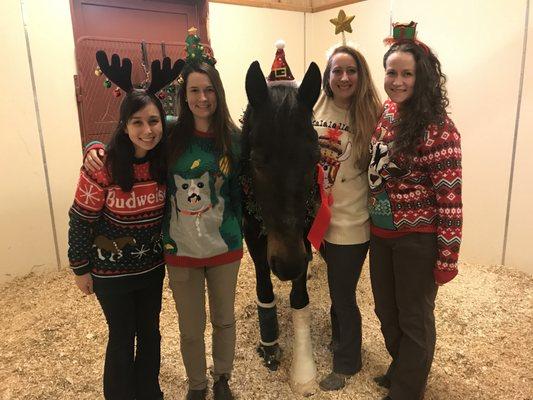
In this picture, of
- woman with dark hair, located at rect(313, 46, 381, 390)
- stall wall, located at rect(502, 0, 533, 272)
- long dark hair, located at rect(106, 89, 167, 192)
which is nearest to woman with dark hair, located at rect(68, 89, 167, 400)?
long dark hair, located at rect(106, 89, 167, 192)

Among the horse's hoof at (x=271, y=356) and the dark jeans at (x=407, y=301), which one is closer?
the dark jeans at (x=407, y=301)

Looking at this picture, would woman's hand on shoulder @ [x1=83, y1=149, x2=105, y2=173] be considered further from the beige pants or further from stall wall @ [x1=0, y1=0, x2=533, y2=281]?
stall wall @ [x1=0, y1=0, x2=533, y2=281]

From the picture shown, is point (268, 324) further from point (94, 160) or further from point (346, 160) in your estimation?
point (94, 160)

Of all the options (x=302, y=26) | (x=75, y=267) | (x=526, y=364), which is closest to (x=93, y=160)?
(x=75, y=267)

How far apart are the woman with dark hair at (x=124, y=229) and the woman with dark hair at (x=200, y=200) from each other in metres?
0.07

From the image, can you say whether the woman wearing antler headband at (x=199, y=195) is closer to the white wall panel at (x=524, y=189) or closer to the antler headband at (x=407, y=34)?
the antler headband at (x=407, y=34)

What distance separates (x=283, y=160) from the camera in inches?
50.6

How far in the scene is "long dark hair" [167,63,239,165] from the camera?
1407 millimetres

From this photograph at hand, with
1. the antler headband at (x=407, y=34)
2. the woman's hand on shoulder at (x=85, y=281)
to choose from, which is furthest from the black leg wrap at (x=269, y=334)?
the antler headband at (x=407, y=34)

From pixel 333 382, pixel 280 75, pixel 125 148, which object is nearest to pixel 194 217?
pixel 125 148

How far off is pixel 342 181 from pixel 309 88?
0.43 meters

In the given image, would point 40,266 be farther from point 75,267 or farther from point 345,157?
point 345,157

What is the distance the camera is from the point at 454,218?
4.35 feet

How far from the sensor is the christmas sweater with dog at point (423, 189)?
1318 millimetres
